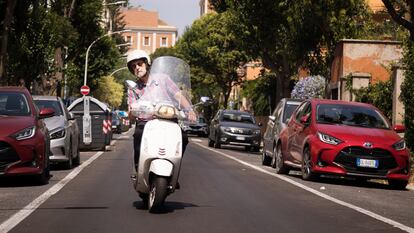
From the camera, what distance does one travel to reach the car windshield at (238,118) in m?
35.8

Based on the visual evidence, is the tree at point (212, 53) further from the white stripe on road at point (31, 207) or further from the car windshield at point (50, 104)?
the white stripe on road at point (31, 207)

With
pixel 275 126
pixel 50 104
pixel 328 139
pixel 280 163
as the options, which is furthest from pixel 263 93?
pixel 328 139

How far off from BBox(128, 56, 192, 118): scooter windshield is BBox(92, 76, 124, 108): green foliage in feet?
245

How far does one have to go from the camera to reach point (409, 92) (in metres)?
20.3

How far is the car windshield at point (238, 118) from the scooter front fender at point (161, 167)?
26.0 m

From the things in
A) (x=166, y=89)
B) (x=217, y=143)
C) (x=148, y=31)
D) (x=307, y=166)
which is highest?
(x=148, y=31)

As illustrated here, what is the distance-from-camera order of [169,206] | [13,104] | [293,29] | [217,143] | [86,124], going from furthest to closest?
[293,29], [217,143], [86,124], [13,104], [169,206]

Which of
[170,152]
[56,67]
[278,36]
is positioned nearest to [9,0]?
[56,67]

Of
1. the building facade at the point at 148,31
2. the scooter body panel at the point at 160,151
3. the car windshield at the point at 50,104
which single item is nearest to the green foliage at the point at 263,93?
the car windshield at the point at 50,104

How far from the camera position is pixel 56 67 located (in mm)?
38500

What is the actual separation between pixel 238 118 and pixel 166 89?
25.2 metres

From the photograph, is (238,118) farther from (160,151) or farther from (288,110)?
(160,151)

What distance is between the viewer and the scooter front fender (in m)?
9.57

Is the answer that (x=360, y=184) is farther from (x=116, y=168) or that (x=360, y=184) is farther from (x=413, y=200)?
(x=116, y=168)
